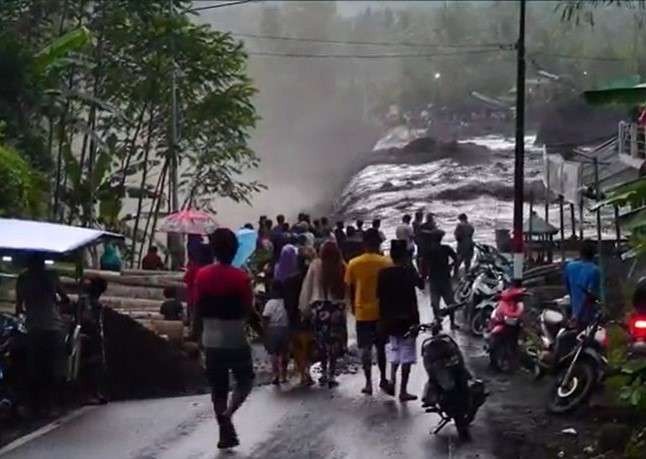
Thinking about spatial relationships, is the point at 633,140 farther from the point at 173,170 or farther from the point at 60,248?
the point at 173,170

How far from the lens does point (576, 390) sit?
1297 centimetres

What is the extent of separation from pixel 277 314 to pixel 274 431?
350cm

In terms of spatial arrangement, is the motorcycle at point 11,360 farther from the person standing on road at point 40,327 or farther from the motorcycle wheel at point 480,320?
the motorcycle wheel at point 480,320

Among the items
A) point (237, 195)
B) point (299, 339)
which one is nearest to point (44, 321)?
point (299, 339)

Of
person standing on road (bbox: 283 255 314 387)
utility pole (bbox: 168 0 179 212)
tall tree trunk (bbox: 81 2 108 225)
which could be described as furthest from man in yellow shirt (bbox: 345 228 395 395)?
utility pole (bbox: 168 0 179 212)

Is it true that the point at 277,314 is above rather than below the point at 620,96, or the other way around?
Answer: below

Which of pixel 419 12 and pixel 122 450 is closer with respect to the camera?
pixel 122 450

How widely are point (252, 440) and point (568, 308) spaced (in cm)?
516

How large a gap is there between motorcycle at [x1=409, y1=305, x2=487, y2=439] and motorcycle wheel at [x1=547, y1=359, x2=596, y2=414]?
993 millimetres

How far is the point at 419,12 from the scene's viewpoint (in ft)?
456

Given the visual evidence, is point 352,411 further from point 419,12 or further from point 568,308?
point 419,12

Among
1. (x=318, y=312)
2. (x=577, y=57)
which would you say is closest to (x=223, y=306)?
(x=318, y=312)

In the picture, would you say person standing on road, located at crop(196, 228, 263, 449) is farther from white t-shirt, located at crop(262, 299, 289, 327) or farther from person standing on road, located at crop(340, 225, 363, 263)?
person standing on road, located at crop(340, 225, 363, 263)

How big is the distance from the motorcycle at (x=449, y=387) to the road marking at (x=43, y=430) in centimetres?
334
